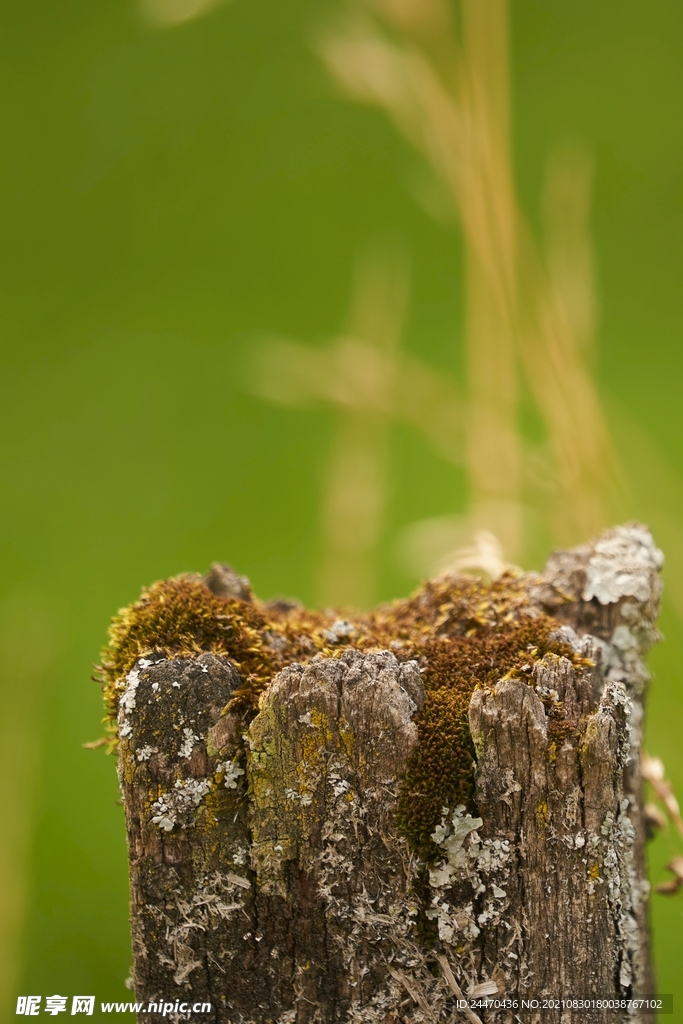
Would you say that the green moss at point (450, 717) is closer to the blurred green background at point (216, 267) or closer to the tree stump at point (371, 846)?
the tree stump at point (371, 846)

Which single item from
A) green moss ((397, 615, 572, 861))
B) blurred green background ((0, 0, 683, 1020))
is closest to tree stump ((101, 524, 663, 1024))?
green moss ((397, 615, 572, 861))

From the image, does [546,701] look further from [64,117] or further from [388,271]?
[64,117]

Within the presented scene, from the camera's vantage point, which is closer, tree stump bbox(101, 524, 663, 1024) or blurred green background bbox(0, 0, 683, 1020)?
tree stump bbox(101, 524, 663, 1024)

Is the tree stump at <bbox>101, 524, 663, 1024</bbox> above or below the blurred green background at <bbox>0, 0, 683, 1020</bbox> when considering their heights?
below

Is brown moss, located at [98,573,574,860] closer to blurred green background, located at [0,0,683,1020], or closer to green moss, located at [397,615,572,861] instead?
green moss, located at [397,615,572,861]

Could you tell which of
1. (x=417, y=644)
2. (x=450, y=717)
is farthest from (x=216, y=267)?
(x=450, y=717)

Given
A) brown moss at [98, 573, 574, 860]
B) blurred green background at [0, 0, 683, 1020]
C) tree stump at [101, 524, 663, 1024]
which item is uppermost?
blurred green background at [0, 0, 683, 1020]
